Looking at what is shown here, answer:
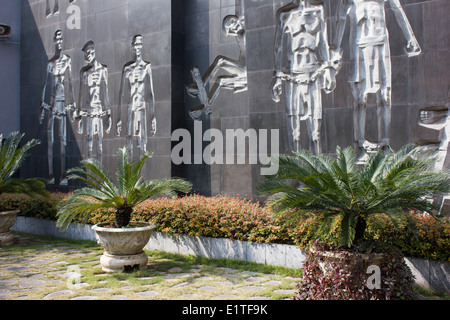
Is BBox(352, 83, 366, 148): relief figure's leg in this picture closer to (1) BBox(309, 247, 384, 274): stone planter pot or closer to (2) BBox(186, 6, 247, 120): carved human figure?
(2) BBox(186, 6, 247, 120): carved human figure

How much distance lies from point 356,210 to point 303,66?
3.99m

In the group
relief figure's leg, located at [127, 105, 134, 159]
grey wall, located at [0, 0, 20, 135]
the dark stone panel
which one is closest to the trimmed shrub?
the dark stone panel

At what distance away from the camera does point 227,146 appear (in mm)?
10617

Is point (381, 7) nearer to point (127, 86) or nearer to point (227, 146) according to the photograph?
Answer: point (227, 146)

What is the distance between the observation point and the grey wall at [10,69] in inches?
600

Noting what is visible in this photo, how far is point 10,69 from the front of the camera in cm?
1538

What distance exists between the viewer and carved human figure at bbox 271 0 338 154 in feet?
28.8

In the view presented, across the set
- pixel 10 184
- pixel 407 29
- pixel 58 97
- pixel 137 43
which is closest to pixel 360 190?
pixel 407 29

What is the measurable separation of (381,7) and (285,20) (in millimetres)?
1880

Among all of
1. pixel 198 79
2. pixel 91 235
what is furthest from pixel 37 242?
pixel 198 79

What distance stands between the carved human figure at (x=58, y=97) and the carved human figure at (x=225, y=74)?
4372 millimetres

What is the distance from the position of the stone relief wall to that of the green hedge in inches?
48.6

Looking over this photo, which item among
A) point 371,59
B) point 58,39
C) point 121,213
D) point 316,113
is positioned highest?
point 58,39

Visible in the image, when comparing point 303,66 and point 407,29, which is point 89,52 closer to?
point 303,66
